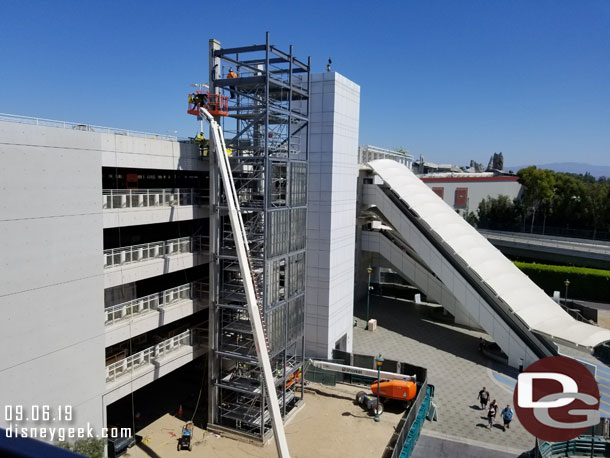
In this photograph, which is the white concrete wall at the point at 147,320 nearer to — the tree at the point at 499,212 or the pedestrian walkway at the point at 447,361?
the pedestrian walkway at the point at 447,361

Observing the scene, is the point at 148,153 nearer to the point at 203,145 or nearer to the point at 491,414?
the point at 203,145

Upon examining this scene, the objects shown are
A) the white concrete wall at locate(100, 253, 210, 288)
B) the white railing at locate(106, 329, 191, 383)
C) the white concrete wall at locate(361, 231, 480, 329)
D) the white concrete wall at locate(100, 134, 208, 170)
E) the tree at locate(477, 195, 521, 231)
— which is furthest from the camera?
the tree at locate(477, 195, 521, 231)

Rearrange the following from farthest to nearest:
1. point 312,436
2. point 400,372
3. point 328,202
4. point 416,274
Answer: point 416,274 → point 328,202 → point 400,372 → point 312,436

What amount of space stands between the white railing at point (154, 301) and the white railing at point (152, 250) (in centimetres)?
176

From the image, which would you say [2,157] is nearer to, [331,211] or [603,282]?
[331,211]

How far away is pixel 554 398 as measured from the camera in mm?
11461

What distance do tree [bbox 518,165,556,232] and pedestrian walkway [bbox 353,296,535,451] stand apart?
124 ft

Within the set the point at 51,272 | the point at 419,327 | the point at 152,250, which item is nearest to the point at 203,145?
the point at 152,250

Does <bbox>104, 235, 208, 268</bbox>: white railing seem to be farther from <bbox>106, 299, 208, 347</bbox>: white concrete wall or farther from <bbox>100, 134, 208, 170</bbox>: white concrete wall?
<bbox>100, 134, 208, 170</bbox>: white concrete wall

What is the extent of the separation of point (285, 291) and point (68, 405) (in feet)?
36.9

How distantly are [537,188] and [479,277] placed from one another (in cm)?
4537

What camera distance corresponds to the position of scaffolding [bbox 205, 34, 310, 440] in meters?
22.4

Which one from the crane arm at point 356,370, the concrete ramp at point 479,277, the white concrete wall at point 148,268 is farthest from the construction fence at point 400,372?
the white concrete wall at point 148,268

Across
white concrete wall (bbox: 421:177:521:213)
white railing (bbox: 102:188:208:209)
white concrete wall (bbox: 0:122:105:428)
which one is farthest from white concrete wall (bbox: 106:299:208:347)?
white concrete wall (bbox: 421:177:521:213)
